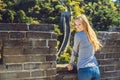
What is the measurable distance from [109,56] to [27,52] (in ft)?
4.83

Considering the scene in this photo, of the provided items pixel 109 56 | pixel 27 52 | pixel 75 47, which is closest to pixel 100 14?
pixel 109 56

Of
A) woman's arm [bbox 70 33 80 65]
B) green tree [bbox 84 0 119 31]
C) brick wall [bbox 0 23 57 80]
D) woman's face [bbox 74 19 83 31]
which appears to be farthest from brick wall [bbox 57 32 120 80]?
green tree [bbox 84 0 119 31]

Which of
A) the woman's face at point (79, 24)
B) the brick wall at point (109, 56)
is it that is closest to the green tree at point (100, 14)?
the brick wall at point (109, 56)

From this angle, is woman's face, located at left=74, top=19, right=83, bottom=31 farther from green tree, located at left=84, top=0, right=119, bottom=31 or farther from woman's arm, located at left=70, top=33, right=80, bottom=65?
green tree, located at left=84, top=0, right=119, bottom=31

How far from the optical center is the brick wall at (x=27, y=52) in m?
4.47

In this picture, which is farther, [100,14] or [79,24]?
[100,14]

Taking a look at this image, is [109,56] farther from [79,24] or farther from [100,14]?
[100,14]

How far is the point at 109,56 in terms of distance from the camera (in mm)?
5504

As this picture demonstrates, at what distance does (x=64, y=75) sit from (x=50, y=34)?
2.11ft

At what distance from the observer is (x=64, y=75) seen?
502 centimetres

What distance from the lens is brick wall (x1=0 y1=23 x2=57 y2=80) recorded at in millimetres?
4469

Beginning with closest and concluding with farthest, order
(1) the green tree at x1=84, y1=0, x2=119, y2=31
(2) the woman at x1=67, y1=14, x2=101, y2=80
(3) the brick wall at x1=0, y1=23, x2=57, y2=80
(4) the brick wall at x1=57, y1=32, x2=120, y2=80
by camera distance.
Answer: (3) the brick wall at x1=0, y1=23, x2=57, y2=80 → (2) the woman at x1=67, y1=14, x2=101, y2=80 → (4) the brick wall at x1=57, y1=32, x2=120, y2=80 → (1) the green tree at x1=84, y1=0, x2=119, y2=31

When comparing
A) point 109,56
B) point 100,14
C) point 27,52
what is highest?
point 100,14

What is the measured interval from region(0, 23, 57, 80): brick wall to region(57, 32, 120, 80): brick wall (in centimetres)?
55
